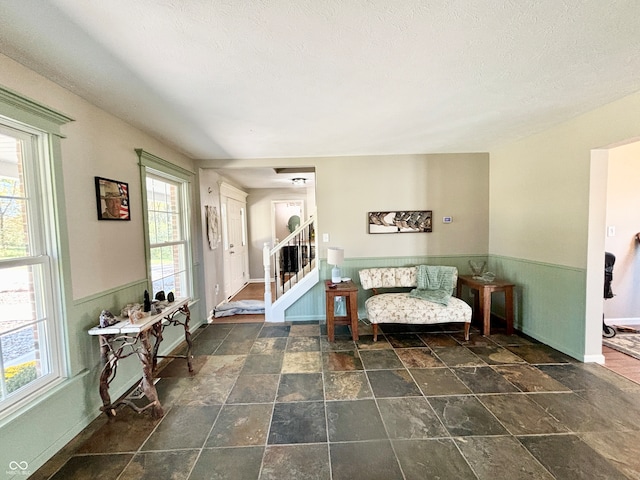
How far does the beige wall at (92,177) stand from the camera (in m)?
1.74

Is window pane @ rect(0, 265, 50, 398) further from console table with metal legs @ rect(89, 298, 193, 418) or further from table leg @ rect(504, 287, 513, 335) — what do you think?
table leg @ rect(504, 287, 513, 335)

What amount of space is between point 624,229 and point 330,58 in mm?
4284

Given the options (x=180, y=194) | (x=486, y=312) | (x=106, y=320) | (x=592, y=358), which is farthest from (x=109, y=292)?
(x=592, y=358)

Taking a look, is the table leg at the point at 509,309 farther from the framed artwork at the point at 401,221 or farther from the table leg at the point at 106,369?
the table leg at the point at 106,369

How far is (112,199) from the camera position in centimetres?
227

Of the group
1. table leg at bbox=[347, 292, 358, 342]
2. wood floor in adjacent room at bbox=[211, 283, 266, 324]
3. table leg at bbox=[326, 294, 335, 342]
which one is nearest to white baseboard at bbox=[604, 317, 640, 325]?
table leg at bbox=[347, 292, 358, 342]

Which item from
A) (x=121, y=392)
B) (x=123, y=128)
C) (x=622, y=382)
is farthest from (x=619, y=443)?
(x=123, y=128)

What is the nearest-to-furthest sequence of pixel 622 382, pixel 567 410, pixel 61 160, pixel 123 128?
pixel 61 160 → pixel 567 410 → pixel 622 382 → pixel 123 128

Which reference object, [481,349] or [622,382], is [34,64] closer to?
[481,349]

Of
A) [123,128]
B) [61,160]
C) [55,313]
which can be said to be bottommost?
[55,313]

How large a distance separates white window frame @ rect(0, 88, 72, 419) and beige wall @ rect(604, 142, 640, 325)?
542 cm

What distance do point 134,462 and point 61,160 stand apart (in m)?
2.02

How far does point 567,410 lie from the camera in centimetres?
193

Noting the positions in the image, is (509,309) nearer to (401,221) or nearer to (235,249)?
(401,221)
